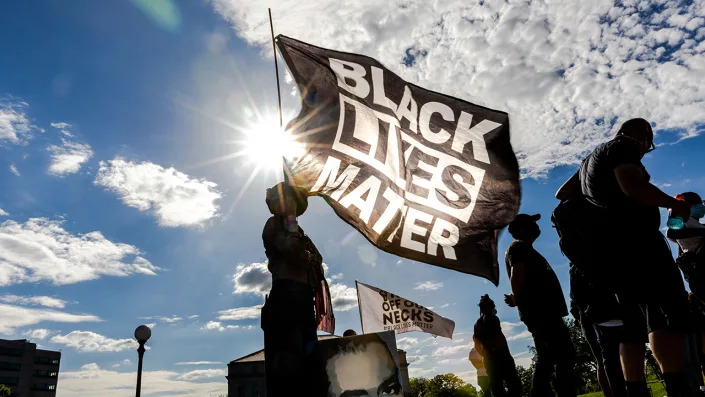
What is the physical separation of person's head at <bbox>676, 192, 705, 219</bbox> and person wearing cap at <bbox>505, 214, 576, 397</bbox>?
50.1 inches

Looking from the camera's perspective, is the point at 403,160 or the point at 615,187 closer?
the point at 615,187

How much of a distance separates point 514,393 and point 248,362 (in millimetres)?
82198

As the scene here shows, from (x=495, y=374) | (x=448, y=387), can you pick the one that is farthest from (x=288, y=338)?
(x=448, y=387)

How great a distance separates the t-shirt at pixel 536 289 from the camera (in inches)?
165

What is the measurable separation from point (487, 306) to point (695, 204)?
3565 mm

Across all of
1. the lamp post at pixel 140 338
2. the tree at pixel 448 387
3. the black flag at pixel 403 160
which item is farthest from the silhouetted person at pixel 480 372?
the tree at pixel 448 387

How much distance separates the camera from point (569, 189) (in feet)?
11.9

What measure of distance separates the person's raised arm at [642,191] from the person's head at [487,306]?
4.42m

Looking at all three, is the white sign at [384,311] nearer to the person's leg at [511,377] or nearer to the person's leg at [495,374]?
the person's leg at [495,374]

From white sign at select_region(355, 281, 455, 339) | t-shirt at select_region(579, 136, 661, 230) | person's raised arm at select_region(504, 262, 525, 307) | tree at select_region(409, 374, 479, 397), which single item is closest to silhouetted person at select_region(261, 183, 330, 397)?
person's raised arm at select_region(504, 262, 525, 307)

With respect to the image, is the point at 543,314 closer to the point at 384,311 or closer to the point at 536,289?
the point at 536,289

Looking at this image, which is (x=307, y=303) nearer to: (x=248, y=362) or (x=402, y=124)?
(x=402, y=124)

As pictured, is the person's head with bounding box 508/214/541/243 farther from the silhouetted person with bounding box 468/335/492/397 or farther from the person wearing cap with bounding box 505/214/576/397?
the silhouetted person with bounding box 468/335/492/397

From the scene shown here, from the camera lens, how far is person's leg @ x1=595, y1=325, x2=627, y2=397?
4.09 m
